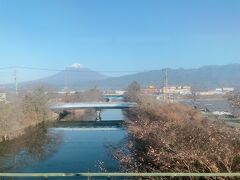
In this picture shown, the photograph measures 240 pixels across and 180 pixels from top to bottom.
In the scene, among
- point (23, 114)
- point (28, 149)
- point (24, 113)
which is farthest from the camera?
point (24, 113)

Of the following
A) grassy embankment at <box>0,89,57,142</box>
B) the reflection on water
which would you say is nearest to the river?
the reflection on water

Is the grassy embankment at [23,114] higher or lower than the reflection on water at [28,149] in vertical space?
higher

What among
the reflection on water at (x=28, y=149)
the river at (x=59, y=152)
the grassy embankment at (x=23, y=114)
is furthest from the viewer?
the grassy embankment at (x=23, y=114)

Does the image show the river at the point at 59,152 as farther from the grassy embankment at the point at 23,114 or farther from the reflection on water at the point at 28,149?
the grassy embankment at the point at 23,114

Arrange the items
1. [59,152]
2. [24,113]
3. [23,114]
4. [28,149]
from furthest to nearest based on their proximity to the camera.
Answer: [24,113] → [23,114] → [28,149] → [59,152]

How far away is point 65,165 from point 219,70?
144m

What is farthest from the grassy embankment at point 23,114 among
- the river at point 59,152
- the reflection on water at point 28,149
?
the river at point 59,152

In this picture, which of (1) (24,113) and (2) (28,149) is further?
(1) (24,113)

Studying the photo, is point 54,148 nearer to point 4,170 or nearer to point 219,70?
point 4,170

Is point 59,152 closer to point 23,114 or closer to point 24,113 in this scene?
point 23,114

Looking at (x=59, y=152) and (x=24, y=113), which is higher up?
(x=24, y=113)

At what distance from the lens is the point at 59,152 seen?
94.5 ft

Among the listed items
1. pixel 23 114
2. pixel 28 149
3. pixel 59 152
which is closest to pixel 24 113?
pixel 23 114

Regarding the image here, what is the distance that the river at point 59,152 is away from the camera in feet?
72.0
